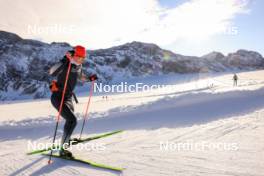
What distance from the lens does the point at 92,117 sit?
1236 centimetres

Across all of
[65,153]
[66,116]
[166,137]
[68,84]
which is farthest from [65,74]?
[166,137]

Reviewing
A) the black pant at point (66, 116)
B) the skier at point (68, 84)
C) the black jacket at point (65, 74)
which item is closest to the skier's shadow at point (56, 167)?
the skier at point (68, 84)

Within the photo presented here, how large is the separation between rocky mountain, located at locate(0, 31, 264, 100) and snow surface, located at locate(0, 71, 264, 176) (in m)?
65.8

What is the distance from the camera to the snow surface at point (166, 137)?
5.06 metres

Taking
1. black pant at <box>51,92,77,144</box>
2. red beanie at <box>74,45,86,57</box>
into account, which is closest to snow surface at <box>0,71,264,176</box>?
black pant at <box>51,92,77,144</box>

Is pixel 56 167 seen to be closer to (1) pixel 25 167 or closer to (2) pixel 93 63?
(1) pixel 25 167

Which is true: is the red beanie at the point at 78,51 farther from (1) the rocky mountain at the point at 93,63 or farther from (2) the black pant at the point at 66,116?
(1) the rocky mountain at the point at 93,63

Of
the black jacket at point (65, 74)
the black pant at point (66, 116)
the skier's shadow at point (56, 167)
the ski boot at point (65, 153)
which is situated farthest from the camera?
→ the black pant at point (66, 116)

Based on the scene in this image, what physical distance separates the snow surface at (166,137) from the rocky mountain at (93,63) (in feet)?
216

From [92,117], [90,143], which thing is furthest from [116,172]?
[92,117]

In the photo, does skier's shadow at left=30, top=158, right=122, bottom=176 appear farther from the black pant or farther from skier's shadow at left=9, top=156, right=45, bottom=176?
the black pant

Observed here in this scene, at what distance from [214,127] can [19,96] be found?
8742cm

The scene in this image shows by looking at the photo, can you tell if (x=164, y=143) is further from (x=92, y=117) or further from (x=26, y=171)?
(x=92, y=117)

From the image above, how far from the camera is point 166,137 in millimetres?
7664
